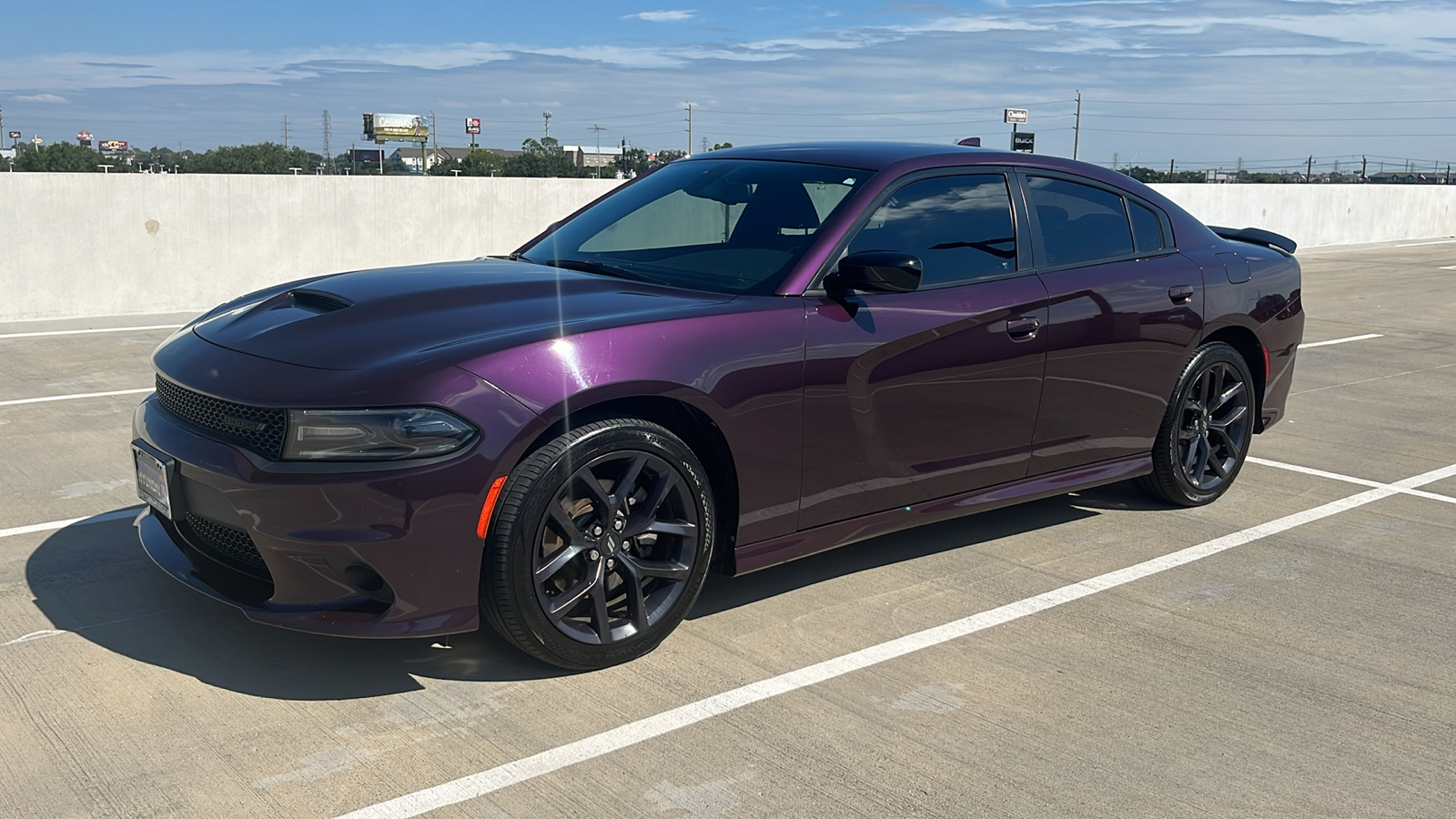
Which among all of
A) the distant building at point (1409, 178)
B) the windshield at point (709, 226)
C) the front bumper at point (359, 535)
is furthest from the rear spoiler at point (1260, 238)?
the distant building at point (1409, 178)

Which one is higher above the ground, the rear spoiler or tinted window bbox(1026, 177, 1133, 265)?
tinted window bbox(1026, 177, 1133, 265)

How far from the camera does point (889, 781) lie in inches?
122

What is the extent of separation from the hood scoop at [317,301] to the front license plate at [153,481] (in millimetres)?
658

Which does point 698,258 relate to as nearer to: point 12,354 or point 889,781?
point 889,781

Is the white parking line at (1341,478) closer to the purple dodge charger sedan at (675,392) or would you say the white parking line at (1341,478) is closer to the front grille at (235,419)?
the purple dodge charger sedan at (675,392)

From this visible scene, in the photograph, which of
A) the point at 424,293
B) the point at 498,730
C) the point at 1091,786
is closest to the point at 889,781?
the point at 1091,786

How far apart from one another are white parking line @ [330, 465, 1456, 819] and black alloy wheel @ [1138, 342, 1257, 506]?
0.36 metres

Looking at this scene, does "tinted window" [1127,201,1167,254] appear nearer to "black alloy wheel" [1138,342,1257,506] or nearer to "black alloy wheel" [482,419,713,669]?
"black alloy wheel" [1138,342,1257,506]

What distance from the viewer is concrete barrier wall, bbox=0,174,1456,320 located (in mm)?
12586

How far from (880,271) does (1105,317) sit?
1426mm

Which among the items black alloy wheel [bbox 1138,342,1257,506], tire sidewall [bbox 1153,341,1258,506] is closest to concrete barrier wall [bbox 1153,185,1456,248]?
black alloy wheel [bbox 1138,342,1257,506]

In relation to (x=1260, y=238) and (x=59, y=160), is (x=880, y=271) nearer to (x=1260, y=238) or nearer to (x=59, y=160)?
(x=1260, y=238)

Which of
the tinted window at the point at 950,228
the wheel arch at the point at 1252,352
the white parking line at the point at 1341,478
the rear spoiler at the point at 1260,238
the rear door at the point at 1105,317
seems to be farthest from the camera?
the rear spoiler at the point at 1260,238

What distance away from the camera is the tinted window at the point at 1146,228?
17.7 ft
